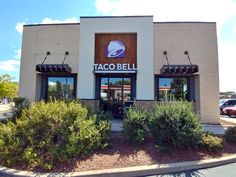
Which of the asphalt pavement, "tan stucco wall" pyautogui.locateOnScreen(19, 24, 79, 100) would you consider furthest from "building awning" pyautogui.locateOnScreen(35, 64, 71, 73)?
the asphalt pavement

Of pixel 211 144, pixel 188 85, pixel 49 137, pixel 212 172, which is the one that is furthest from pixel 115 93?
pixel 212 172

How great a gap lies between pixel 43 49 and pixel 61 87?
3.10m

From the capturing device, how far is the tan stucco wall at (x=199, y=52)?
48.5 ft

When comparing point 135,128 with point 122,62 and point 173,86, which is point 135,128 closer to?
point 122,62

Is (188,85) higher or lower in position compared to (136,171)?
higher

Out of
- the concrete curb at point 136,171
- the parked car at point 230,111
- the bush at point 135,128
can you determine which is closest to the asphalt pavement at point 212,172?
the concrete curb at point 136,171

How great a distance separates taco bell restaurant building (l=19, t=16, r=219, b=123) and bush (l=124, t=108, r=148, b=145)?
5.19m

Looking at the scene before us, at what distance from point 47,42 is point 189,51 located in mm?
10314

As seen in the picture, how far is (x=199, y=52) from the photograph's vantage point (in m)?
14.9

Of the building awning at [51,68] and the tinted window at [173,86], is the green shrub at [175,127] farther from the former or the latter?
the building awning at [51,68]

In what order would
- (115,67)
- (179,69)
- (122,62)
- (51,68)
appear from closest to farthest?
1. (179,69)
2. (115,67)
3. (51,68)
4. (122,62)

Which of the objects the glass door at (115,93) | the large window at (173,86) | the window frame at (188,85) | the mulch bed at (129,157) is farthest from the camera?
the large window at (173,86)

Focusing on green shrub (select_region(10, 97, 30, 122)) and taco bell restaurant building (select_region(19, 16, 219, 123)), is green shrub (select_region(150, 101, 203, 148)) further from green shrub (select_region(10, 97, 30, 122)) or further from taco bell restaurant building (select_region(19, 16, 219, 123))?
green shrub (select_region(10, 97, 30, 122))

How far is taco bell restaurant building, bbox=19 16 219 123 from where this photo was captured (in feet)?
46.4
